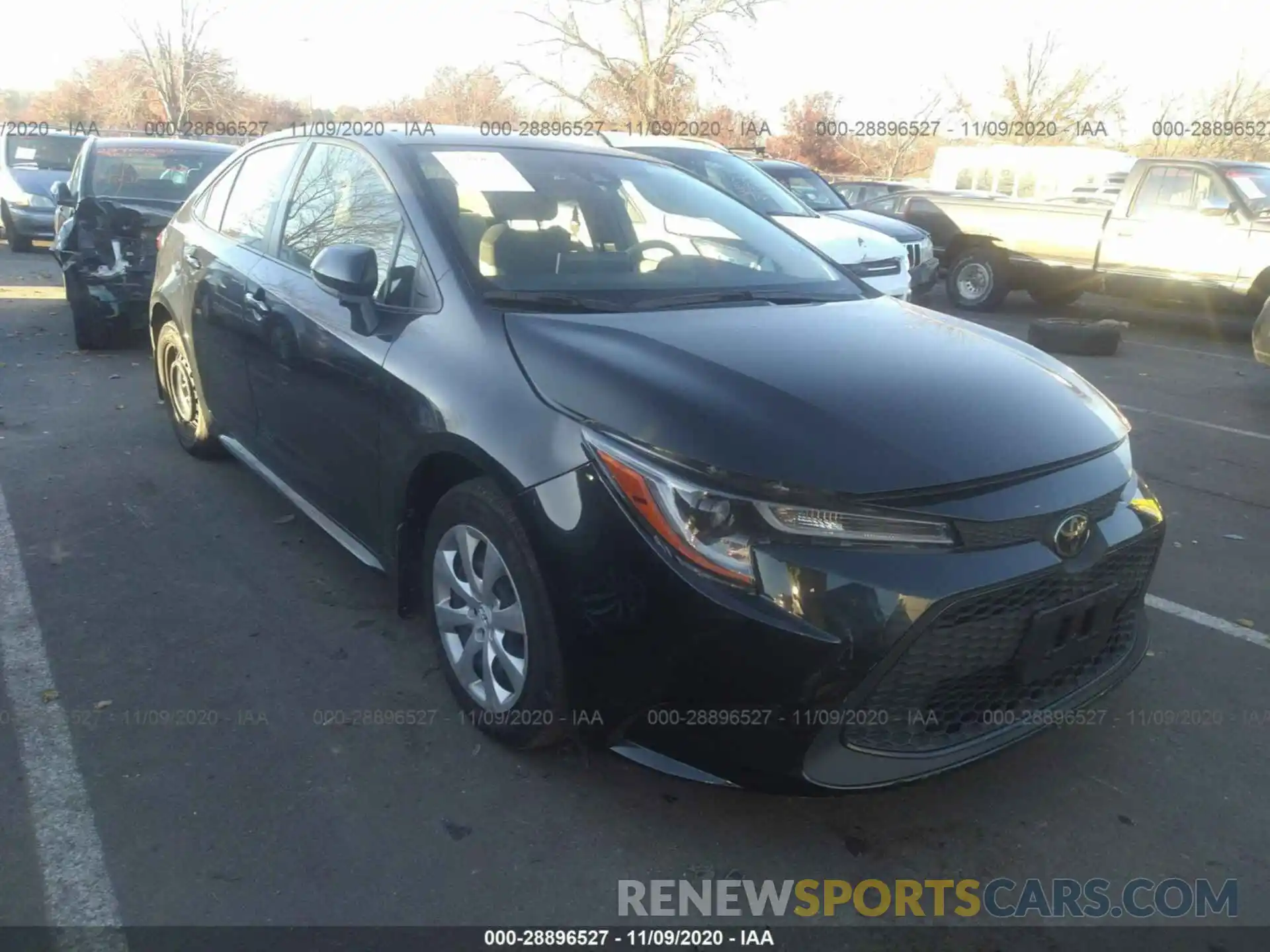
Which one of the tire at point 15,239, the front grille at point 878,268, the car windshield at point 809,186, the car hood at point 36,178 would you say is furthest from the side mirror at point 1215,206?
the tire at point 15,239

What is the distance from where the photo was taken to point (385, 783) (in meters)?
2.90

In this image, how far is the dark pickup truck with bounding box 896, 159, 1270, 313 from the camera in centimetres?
1061

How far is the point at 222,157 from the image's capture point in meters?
9.32

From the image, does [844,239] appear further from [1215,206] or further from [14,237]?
[14,237]

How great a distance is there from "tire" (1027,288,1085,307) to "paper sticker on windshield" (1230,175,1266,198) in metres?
1.99

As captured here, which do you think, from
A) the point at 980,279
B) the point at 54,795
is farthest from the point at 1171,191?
the point at 54,795

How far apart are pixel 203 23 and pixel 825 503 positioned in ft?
109

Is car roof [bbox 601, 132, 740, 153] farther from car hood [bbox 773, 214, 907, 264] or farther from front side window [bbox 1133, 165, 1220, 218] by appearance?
front side window [bbox 1133, 165, 1220, 218]

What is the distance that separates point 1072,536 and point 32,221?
16.1 meters

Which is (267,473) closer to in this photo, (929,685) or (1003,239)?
(929,685)

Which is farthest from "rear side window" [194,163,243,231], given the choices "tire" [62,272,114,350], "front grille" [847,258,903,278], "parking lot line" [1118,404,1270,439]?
"parking lot line" [1118,404,1270,439]

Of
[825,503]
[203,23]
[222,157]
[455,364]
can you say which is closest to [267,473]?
[455,364]

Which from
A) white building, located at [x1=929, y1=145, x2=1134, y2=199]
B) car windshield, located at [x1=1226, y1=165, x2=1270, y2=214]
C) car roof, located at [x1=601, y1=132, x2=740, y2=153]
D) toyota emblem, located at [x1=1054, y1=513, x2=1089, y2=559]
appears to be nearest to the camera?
toyota emblem, located at [x1=1054, y1=513, x2=1089, y2=559]

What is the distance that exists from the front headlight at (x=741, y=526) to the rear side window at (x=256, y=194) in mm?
2677
